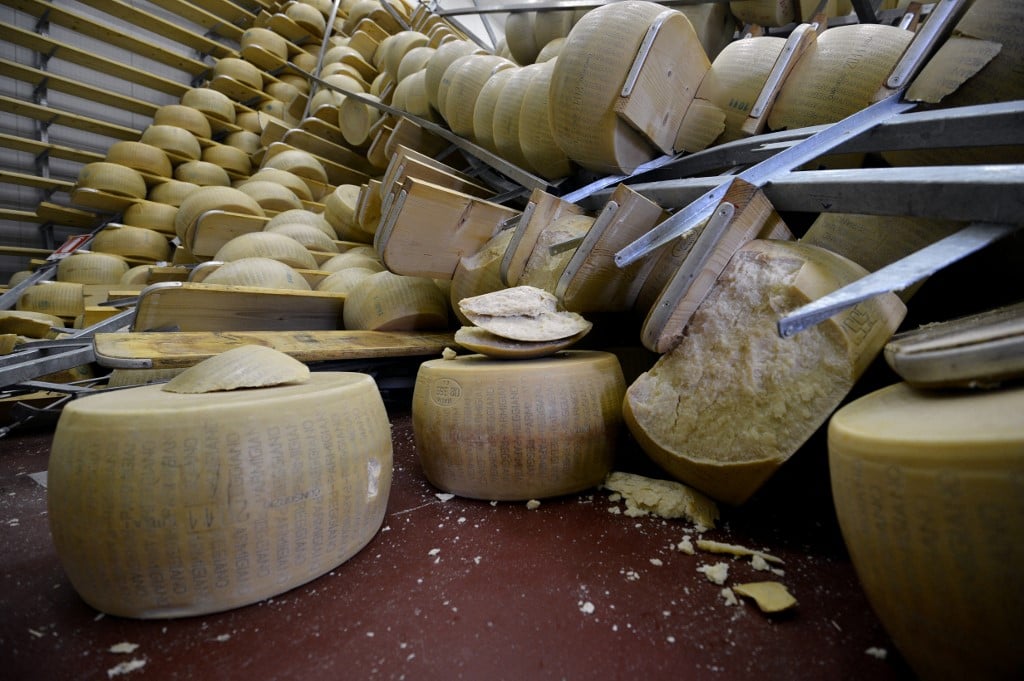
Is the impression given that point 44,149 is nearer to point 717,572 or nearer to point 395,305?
point 395,305

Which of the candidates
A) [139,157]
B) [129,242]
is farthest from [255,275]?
[139,157]

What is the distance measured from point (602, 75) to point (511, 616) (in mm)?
1621

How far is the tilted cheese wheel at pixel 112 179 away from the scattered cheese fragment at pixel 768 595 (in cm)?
580

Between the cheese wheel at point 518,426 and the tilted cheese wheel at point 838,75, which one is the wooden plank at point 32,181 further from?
the tilted cheese wheel at point 838,75

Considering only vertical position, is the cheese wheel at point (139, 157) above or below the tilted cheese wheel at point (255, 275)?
above

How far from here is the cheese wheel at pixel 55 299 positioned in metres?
3.43

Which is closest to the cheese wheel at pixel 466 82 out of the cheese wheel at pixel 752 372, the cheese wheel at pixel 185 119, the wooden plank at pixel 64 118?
the cheese wheel at pixel 752 372

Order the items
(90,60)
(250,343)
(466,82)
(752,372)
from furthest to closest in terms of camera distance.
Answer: (90,60) < (466,82) < (250,343) < (752,372)

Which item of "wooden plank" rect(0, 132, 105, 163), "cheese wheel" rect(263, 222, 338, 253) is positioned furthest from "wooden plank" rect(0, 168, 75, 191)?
"cheese wheel" rect(263, 222, 338, 253)

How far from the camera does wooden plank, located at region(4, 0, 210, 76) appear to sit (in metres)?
5.18

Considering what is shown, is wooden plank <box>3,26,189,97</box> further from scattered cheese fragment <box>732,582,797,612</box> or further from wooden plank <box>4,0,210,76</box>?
scattered cheese fragment <box>732,582,797,612</box>

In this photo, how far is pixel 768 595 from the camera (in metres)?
0.83

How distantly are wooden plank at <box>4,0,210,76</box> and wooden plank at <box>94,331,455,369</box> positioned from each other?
6388 mm

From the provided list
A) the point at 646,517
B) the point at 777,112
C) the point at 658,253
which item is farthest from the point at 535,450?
the point at 777,112
